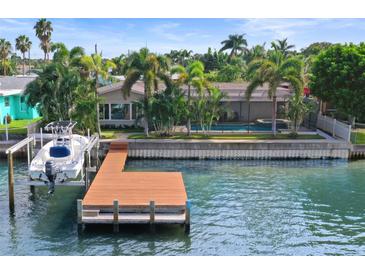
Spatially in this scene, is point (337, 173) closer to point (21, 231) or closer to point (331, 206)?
point (331, 206)

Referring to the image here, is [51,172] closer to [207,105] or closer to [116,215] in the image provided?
[116,215]

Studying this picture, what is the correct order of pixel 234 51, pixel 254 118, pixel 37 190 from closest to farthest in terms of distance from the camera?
pixel 37 190 → pixel 254 118 → pixel 234 51

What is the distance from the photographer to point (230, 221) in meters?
18.6

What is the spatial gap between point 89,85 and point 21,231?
1758 centimetres

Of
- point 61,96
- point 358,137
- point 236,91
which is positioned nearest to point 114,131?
point 61,96

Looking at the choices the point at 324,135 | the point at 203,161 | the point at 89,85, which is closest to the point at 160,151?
the point at 203,161

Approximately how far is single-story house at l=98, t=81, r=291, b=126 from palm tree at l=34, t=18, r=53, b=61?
104 ft

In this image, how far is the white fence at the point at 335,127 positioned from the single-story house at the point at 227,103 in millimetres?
3568

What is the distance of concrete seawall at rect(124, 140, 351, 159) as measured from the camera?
30578 millimetres

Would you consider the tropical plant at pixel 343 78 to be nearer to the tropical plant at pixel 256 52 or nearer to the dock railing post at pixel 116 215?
the dock railing post at pixel 116 215

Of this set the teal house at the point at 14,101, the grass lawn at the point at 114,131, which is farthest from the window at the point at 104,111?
the teal house at the point at 14,101

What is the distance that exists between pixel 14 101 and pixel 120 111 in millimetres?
11550

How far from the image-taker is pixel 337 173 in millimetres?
27297

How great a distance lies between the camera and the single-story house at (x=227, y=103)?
3662 centimetres
